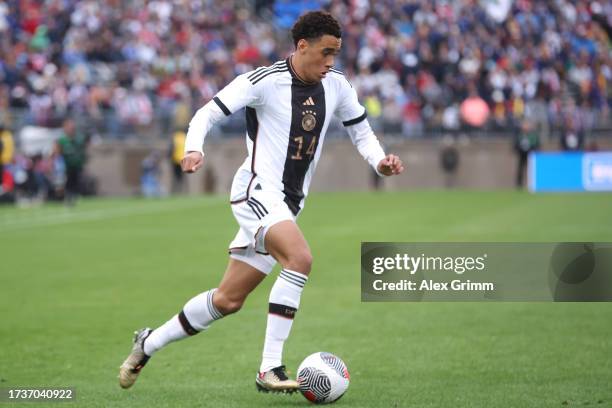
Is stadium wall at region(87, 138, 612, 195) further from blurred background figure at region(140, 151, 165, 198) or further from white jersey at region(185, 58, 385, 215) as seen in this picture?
white jersey at region(185, 58, 385, 215)

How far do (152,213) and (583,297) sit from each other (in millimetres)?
19386

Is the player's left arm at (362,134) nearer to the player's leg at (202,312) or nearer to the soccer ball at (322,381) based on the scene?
the player's leg at (202,312)

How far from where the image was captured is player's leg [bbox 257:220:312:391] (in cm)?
686

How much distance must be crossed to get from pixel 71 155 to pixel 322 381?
23.7 metres

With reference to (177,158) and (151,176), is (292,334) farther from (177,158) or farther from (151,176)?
(177,158)

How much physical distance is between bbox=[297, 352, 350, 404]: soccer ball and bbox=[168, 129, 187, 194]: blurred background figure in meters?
27.1

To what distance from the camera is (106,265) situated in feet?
51.0

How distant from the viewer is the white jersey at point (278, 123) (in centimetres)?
708

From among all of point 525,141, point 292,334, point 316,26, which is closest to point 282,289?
point 316,26

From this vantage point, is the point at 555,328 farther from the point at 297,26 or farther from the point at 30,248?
the point at 30,248

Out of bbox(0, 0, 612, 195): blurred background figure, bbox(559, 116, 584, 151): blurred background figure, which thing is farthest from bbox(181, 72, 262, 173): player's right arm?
bbox(559, 116, 584, 151): blurred background figure

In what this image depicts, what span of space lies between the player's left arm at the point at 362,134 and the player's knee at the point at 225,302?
1298mm

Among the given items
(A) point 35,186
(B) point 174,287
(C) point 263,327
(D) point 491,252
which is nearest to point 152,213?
(A) point 35,186

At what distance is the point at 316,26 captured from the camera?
702 centimetres
